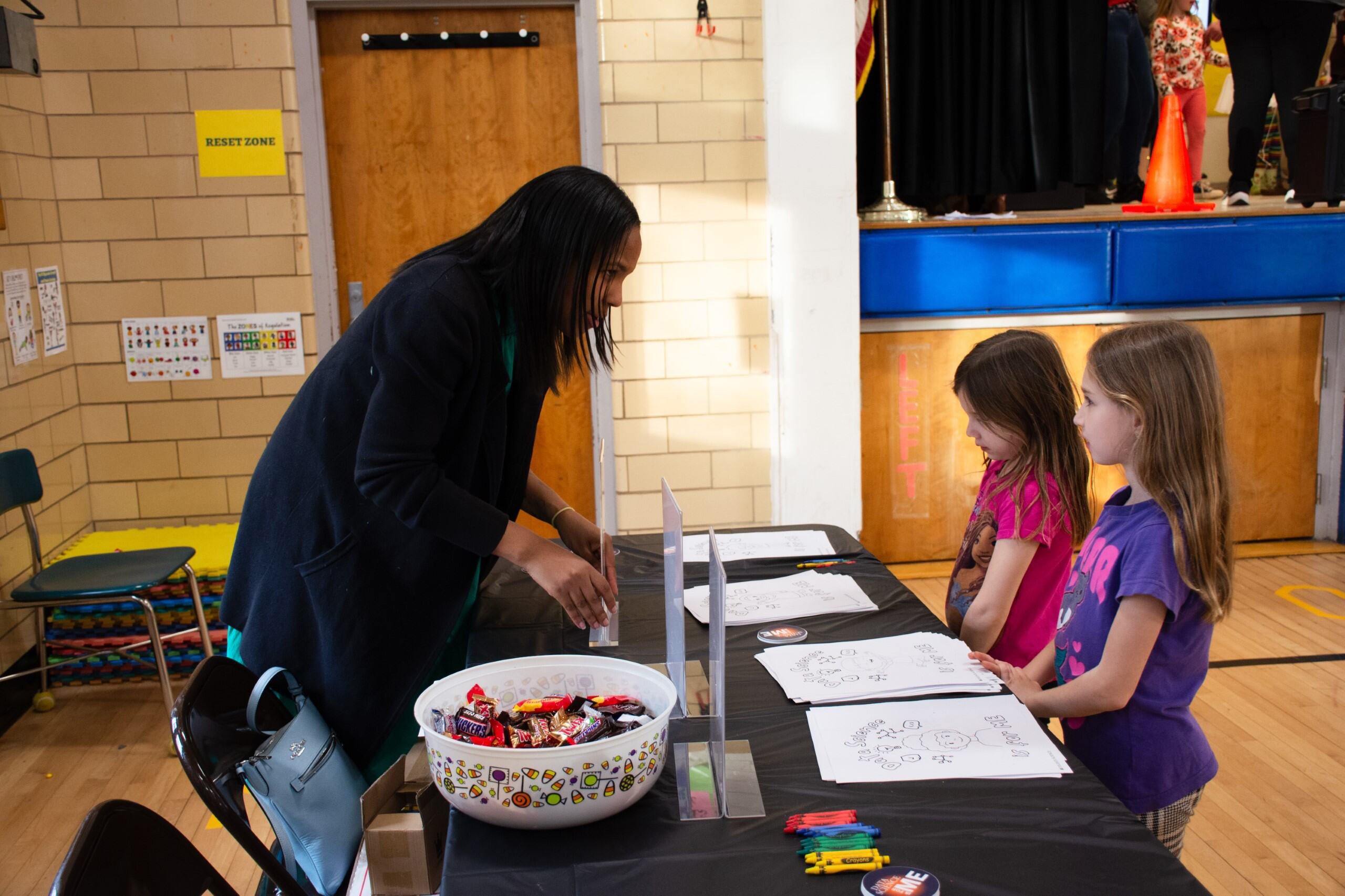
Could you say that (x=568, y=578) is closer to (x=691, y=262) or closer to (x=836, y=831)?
(x=836, y=831)

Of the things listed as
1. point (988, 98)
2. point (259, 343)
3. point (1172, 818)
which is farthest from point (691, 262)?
point (1172, 818)

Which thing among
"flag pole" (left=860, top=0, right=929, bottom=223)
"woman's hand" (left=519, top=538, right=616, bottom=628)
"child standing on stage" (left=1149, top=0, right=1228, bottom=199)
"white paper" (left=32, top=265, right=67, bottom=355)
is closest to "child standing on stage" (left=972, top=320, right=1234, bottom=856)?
"woman's hand" (left=519, top=538, right=616, bottom=628)

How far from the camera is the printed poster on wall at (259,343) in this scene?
392 cm

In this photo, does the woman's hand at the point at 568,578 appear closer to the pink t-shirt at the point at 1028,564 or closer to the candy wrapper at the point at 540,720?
the candy wrapper at the point at 540,720

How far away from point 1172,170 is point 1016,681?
3489 millimetres

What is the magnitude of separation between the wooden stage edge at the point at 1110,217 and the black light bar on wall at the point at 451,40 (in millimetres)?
1447

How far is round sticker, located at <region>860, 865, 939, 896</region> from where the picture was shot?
1.03 m

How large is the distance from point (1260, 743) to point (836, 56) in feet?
8.63

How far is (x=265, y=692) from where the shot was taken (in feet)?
5.34

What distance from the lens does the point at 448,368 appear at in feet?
5.07

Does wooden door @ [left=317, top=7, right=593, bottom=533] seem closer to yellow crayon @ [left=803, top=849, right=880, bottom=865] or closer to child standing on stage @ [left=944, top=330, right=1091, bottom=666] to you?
child standing on stage @ [left=944, top=330, right=1091, bottom=666]

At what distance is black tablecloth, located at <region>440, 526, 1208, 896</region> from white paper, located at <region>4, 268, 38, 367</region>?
2.90 meters

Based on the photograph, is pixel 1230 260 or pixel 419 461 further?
pixel 1230 260

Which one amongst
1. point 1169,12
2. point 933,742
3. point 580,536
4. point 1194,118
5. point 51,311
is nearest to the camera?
point 933,742
